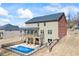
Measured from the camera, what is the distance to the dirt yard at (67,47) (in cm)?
186

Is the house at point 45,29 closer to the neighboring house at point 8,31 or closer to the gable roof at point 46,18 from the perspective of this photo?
the gable roof at point 46,18

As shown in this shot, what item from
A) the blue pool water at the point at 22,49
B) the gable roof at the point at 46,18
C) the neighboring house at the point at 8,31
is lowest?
the blue pool water at the point at 22,49

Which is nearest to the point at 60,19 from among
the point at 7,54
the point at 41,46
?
the point at 41,46

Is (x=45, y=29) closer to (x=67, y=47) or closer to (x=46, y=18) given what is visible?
(x=46, y=18)

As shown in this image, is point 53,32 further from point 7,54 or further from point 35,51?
point 7,54

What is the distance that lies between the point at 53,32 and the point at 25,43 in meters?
0.43

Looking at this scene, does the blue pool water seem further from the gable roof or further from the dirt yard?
the gable roof

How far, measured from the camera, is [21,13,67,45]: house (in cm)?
185

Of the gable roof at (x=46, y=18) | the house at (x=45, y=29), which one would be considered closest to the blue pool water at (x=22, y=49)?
the house at (x=45, y=29)

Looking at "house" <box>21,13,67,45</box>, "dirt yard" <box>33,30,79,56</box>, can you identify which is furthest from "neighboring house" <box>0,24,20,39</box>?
"dirt yard" <box>33,30,79,56</box>

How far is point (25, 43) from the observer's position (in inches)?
76.0

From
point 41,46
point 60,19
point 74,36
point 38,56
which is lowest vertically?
point 38,56

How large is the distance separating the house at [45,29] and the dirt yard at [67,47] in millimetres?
87

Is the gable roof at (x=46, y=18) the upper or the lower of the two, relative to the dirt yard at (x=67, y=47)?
upper
